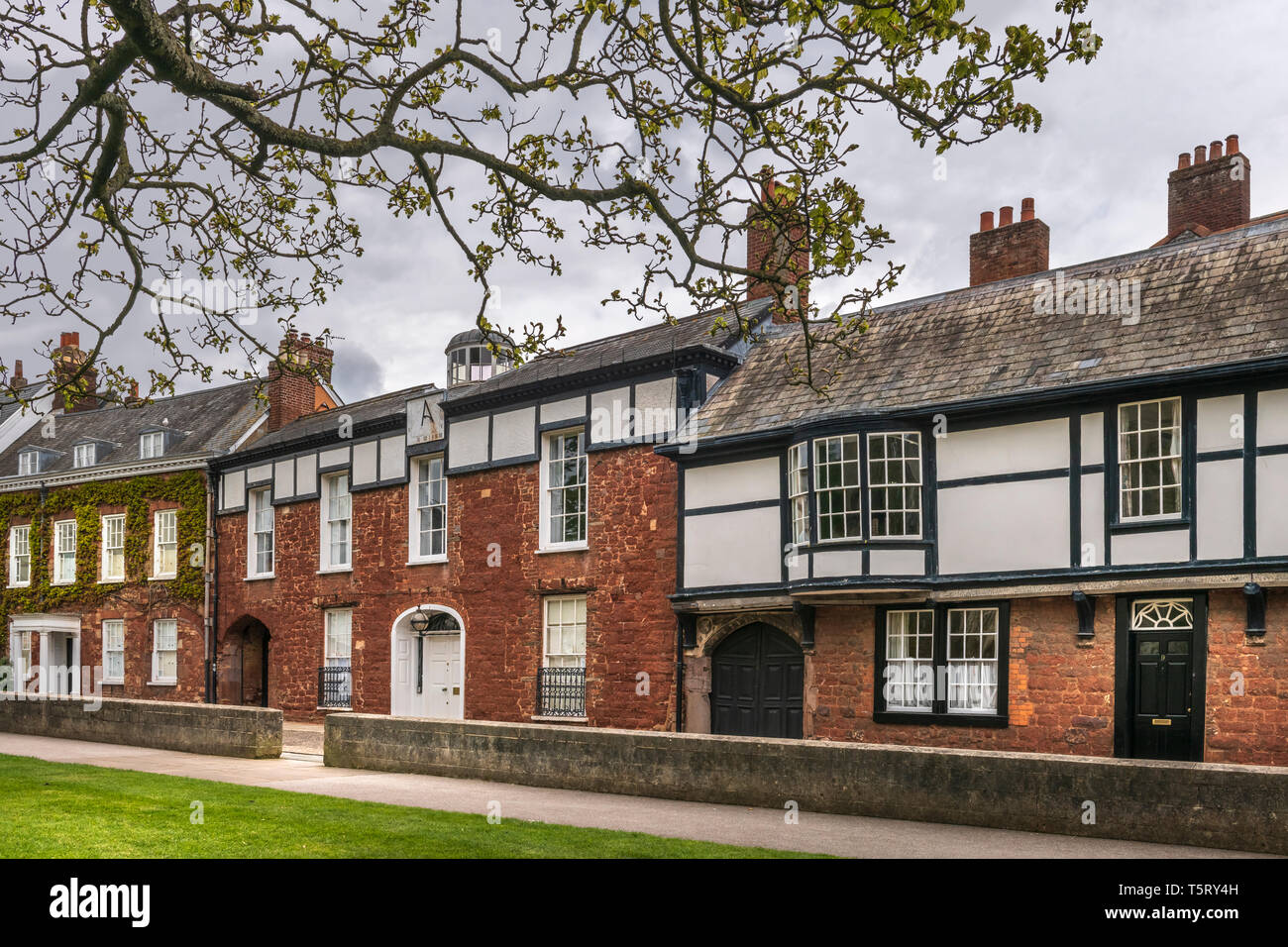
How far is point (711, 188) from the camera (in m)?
9.59

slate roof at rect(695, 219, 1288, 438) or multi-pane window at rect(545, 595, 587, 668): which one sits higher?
slate roof at rect(695, 219, 1288, 438)

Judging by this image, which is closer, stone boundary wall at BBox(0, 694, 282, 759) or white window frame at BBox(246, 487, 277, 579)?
stone boundary wall at BBox(0, 694, 282, 759)

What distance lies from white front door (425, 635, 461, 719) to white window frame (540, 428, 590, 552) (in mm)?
3354

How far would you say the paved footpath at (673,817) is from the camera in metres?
10.3

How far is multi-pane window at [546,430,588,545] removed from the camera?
73.6 ft

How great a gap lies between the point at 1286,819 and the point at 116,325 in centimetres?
1067

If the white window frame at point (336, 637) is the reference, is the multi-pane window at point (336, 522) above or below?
above

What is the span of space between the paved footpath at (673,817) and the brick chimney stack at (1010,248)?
1337 cm

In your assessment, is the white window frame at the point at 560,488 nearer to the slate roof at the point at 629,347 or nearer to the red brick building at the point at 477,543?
the red brick building at the point at 477,543

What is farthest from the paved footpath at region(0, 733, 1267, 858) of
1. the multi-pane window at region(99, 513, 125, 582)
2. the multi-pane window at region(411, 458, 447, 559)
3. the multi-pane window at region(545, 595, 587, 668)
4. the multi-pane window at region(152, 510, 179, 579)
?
the multi-pane window at region(99, 513, 125, 582)

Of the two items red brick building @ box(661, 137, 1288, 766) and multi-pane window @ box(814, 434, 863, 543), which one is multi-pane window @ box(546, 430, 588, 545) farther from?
multi-pane window @ box(814, 434, 863, 543)

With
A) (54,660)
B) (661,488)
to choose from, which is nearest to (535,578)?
(661,488)

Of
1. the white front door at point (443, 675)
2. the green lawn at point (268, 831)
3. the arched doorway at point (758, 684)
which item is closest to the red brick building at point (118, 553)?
the white front door at point (443, 675)

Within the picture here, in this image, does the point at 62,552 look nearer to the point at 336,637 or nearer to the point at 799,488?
the point at 336,637
